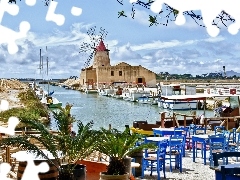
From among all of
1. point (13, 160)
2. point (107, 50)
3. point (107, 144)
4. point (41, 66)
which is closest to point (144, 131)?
point (13, 160)

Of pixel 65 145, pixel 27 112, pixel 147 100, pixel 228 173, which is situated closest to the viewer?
pixel 228 173

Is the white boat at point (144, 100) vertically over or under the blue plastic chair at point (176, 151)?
under

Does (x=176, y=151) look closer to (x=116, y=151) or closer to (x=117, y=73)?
(x=116, y=151)

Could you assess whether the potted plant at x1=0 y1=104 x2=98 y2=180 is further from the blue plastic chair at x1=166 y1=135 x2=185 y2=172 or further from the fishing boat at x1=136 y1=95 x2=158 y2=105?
the fishing boat at x1=136 y1=95 x2=158 y2=105

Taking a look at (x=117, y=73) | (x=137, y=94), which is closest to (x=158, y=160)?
(x=137, y=94)

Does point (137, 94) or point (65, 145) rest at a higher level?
point (65, 145)

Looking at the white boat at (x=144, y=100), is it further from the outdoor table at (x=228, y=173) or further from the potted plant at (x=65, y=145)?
the potted plant at (x=65, y=145)

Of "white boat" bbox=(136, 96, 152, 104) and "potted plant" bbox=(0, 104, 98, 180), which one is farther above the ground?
"potted plant" bbox=(0, 104, 98, 180)

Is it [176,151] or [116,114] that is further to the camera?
[116,114]

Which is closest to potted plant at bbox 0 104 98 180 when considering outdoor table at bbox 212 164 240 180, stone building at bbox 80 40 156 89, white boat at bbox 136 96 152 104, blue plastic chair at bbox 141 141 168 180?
outdoor table at bbox 212 164 240 180

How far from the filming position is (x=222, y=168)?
5.20m

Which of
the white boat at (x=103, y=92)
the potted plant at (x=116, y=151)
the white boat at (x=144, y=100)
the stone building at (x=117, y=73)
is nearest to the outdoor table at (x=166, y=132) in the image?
the potted plant at (x=116, y=151)

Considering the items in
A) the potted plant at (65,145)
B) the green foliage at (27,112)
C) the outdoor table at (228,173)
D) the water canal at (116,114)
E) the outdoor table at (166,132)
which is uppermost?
the potted plant at (65,145)

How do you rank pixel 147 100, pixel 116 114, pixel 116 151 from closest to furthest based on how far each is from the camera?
pixel 116 151 < pixel 116 114 < pixel 147 100
